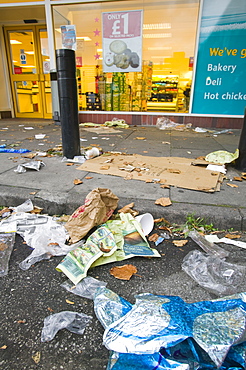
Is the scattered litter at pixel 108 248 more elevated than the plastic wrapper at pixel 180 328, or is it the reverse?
the plastic wrapper at pixel 180 328

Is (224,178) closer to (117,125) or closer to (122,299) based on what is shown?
(122,299)

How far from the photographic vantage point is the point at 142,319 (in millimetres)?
1270

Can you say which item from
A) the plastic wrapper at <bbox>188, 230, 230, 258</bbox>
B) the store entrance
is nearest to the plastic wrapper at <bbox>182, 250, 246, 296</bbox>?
the plastic wrapper at <bbox>188, 230, 230, 258</bbox>

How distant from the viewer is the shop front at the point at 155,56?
668cm

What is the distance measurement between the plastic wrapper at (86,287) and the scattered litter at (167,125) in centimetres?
621

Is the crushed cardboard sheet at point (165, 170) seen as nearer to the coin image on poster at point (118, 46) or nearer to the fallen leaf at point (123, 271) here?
the fallen leaf at point (123, 271)

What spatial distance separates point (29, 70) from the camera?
9062mm

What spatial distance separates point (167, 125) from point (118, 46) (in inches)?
104

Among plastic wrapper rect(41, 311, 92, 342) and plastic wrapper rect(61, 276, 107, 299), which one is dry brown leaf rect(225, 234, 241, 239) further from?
plastic wrapper rect(41, 311, 92, 342)

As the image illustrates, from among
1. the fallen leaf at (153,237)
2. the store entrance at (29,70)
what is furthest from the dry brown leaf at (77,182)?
the store entrance at (29,70)

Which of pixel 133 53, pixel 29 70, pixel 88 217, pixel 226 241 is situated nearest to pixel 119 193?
pixel 88 217

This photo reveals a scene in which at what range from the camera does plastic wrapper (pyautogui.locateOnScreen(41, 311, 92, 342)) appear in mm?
1303

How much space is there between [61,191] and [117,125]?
5.19 meters

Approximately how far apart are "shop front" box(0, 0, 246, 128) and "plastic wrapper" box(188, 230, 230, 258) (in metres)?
5.87
